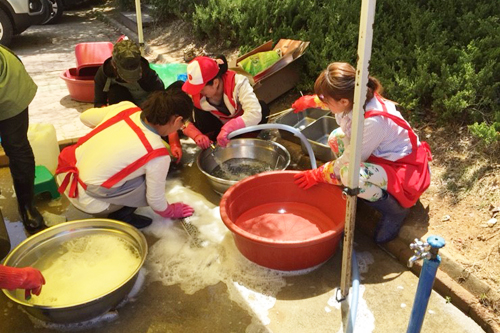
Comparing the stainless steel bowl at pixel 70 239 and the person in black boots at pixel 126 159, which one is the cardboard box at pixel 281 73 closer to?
the person in black boots at pixel 126 159

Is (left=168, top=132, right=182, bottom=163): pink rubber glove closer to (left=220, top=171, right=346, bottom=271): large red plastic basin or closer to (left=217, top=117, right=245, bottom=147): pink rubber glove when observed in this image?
(left=217, top=117, right=245, bottom=147): pink rubber glove

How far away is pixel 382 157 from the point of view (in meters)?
2.56

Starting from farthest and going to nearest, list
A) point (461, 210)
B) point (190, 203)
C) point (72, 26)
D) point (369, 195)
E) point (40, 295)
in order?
point (72, 26) < point (190, 203) < point (461, 210) < point (369, 195) < point (40, 295)

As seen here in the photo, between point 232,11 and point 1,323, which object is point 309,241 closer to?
point 1,323

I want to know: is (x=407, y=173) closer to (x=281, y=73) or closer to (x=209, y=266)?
(x=209, y=266)

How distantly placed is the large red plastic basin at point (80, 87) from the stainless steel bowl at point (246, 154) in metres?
2.07

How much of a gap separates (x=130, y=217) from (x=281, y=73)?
6.93 feet

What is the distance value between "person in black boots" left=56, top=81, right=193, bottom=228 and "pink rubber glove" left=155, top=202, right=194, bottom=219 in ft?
0.05

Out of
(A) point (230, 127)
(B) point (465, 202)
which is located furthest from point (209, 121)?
(B) point (465, 202)

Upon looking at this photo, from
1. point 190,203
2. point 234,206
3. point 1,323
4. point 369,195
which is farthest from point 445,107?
point 1,323

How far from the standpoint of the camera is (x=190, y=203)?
3287 millimetres

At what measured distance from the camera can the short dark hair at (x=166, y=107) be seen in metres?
2.57

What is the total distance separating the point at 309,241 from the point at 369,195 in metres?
0.47

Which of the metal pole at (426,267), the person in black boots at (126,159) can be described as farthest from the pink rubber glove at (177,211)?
the metal pole at (426,267)
